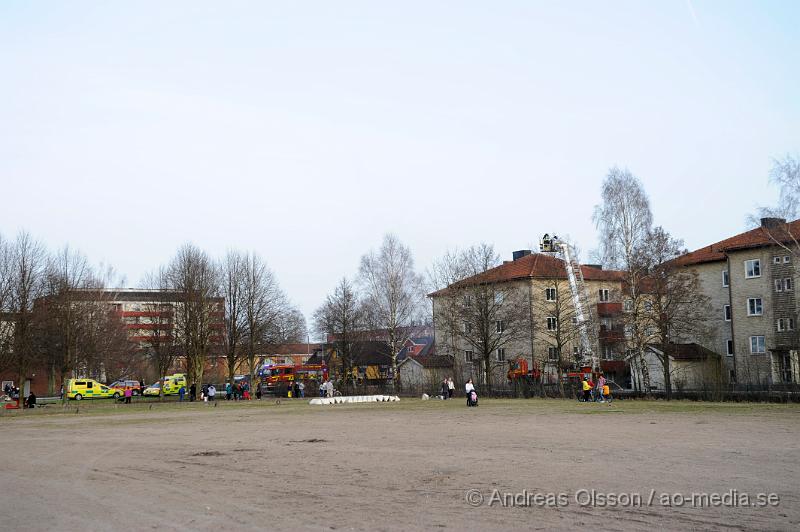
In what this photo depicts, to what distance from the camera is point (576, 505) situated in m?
11.9

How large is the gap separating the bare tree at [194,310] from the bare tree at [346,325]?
1440 centimetres

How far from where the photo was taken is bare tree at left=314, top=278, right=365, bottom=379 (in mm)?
80500

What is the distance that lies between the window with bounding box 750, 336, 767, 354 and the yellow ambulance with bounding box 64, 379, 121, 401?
173ft

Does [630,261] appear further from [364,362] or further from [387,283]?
[364,362]

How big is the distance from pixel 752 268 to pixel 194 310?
47.1 m

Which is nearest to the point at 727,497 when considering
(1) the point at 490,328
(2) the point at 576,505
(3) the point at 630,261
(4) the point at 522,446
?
(2) the point at 576,505

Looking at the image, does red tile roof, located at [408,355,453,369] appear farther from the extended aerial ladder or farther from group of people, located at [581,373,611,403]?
group of people, located at [581,373,611,403]

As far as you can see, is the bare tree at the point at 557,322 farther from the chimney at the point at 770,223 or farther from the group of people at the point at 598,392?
the chimney at the point at 770,223

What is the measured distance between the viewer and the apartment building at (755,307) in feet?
193

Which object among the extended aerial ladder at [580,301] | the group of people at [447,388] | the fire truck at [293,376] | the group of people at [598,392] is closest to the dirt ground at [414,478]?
the group of people at [598,392]

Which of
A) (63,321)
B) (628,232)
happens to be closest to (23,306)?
(63,321)

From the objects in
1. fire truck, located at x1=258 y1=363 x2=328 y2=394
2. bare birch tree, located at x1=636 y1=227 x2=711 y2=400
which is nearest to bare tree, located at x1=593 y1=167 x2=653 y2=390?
bare birch tree, located at x1=636 y1=227 x2=711 y2=400

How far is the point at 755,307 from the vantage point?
6247cm

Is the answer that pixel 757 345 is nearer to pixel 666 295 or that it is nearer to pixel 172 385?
pixel 666 295
